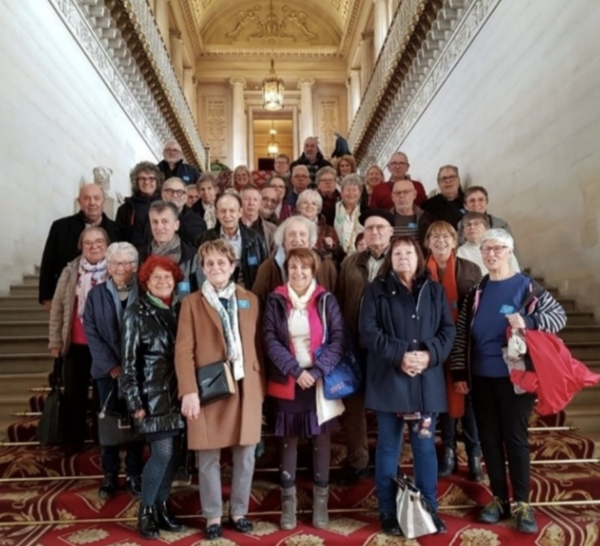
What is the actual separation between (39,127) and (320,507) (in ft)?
20.2

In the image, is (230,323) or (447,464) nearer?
(230,323)

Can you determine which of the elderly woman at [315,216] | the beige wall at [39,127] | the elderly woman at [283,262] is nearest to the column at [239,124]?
the beige wall at [39,127]

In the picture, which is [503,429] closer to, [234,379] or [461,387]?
[461,387]

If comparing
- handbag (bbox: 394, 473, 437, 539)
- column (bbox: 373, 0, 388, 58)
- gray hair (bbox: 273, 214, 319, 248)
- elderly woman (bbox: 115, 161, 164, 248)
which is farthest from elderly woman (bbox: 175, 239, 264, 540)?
column (bbox: 373, 0, 388, 58)

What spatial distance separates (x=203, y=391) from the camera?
2.78 meters

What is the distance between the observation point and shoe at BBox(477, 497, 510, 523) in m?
2.92

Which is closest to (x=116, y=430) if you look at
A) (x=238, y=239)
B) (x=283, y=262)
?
→ (x=283, y=262)

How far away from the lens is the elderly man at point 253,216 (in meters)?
4.04

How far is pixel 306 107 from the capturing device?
21.0m

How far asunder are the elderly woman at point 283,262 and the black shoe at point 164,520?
4.04ft

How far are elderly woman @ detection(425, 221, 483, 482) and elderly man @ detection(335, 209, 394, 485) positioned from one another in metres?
0.29

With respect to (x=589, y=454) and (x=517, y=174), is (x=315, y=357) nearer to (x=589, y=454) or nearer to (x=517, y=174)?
(x=589, y=454)

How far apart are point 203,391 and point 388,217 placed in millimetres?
1537

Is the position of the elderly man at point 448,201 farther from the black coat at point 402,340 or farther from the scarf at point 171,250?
the scarf at point 171,250
